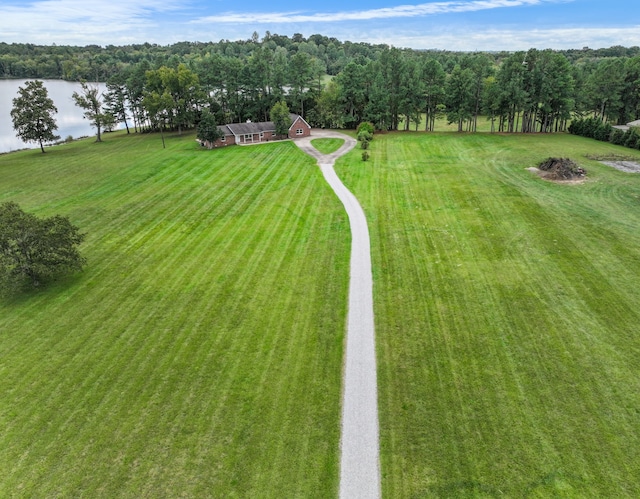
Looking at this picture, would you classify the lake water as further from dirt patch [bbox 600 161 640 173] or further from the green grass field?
dirt patch [bbox 600 161 640 173]

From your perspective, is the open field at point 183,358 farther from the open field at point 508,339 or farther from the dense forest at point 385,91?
the dense forest at point 385,91

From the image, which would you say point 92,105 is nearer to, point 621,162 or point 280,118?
point 280,118

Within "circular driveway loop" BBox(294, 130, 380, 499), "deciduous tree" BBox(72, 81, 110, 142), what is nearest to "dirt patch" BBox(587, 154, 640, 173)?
"circular driveway loop" BBox(294, 130, 380, 499)

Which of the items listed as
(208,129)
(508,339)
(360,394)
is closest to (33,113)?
(208,129)

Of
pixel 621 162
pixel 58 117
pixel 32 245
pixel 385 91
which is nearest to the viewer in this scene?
pixel 32 245

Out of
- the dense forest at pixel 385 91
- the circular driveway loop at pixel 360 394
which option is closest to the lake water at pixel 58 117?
the dense forest at pixel 385 91

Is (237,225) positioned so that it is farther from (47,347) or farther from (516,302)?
(516,302)
